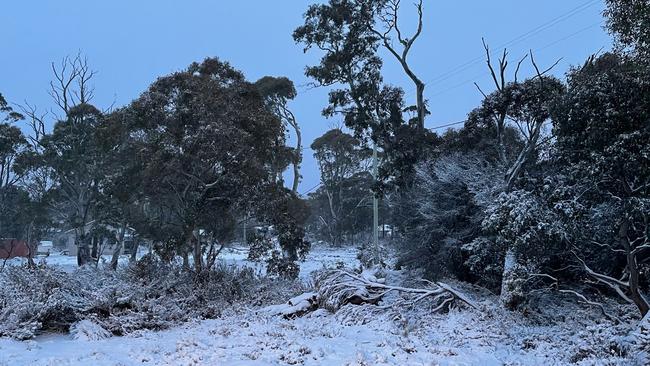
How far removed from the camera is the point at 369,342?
9.50m

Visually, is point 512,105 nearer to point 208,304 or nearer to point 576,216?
point 576,216

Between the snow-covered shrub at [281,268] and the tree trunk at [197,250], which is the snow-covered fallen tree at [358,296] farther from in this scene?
the tree trunk at [197,250]

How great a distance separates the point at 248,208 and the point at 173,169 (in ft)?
9.16

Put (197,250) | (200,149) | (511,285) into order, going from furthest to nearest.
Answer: (197,250) < (200,149) < (511,285)

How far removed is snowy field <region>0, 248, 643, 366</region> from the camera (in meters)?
8.02

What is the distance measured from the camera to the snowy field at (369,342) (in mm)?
8016

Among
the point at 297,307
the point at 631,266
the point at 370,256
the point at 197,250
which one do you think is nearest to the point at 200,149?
the point at 197,250

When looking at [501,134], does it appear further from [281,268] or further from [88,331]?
[88,331]

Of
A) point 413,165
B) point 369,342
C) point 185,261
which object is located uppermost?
point 413,165

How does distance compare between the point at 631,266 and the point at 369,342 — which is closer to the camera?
the point at 631,266

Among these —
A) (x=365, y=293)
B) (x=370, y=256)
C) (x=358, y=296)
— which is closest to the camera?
(x=358, y=296)

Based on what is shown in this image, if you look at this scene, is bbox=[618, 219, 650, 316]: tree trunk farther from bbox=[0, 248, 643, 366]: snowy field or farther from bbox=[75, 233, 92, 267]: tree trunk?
bbox=[75, 233, 92, 267]: tree trunk

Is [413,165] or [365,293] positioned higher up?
[413,165]

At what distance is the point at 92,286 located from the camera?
1353 centimetres
